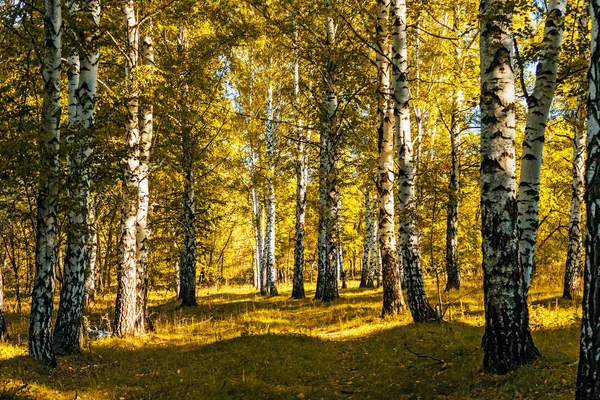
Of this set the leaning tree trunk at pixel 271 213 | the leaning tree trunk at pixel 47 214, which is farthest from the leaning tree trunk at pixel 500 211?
the leaning tree trunk at pixel 271 213

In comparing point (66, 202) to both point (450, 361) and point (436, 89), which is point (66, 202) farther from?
point (436, 89)

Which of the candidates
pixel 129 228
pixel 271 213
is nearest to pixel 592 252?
pixel 129 228

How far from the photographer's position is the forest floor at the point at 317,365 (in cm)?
517

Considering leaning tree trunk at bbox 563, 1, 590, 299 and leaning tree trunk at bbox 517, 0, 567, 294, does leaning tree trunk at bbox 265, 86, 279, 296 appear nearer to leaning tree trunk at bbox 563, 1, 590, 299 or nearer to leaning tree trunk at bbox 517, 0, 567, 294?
leaning tree trunk at bbox 563, 1, 590, 299

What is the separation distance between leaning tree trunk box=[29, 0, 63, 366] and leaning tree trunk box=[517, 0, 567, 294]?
292 inches

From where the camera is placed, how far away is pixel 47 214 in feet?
21.4

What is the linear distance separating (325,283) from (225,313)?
12.2 feet

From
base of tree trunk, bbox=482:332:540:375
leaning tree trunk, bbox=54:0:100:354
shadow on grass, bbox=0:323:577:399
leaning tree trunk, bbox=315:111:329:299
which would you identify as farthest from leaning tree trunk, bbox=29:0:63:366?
leaning tree trunk, bbox=315:111:329:299

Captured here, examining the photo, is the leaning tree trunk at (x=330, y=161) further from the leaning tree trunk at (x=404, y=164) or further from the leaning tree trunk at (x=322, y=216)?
the leaning tree trunk at (x=404, y=164)

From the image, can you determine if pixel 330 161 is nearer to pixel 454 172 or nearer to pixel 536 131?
pixel 454 172

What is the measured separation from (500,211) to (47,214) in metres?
6.64

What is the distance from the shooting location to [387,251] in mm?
10055

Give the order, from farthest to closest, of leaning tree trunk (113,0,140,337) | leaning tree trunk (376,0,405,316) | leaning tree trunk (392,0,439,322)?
1. leaning tree trunk (113,0,140,337)
2. leaning tree trunk (376,0,405,316)
3. leaning tree trunk (392,0,439,322)

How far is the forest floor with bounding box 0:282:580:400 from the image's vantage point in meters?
5.17
